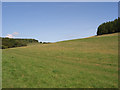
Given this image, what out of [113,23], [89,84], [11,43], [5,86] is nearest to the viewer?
[5,86]

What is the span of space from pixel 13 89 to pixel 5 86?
0.79 metres

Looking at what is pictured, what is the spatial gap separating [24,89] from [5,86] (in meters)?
1.33

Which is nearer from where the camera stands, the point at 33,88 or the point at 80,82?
the point at 33,88

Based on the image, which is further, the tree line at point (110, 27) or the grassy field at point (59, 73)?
the tree line at point (110, 27)

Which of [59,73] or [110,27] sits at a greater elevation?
[110,27]

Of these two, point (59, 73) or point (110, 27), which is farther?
point (110, 27)

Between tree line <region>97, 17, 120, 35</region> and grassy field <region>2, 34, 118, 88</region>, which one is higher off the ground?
tree line <region>97, 17, 120, 35</region>

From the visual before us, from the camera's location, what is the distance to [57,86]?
733 cm

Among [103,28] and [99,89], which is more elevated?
[103,28]

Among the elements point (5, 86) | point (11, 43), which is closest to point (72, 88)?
point (5, 86)

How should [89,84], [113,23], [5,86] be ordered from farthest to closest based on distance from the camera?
[113,23], [89,84], [5,86]

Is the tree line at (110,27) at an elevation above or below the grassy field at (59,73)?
above

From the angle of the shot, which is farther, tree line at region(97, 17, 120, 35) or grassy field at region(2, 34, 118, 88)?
tree line at region(97, 17, 120, 35)

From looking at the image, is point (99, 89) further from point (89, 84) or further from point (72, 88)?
point (72, 88)
